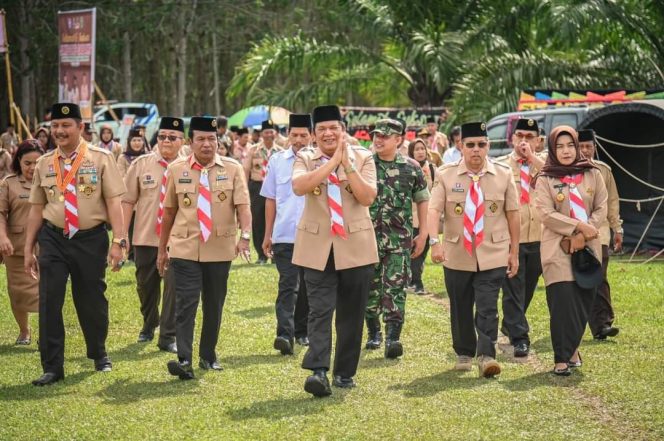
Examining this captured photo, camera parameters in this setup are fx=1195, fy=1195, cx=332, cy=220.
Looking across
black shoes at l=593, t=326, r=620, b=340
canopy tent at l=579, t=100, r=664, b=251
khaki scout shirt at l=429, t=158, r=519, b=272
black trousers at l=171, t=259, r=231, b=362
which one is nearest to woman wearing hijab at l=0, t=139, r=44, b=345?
black trousers at l=171, t=259, r=231, b=362

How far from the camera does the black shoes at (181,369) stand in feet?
30.7

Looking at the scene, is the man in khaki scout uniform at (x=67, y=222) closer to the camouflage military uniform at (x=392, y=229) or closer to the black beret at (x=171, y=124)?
the black beret at (x=171, y=124)

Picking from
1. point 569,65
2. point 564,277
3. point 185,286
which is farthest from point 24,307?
point 569,65

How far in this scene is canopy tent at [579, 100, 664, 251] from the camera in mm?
18750

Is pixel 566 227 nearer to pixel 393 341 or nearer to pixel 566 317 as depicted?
pixel 566 317

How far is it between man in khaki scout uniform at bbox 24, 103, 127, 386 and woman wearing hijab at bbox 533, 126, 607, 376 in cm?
344

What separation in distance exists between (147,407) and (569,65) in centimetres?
1993

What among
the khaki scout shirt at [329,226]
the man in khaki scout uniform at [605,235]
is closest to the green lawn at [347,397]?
the man in khaki scout uniform at [605,235]

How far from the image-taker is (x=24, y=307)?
37.5ft

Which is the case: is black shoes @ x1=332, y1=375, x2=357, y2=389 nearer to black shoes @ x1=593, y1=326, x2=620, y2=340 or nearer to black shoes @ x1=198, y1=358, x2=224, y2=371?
black shoes @ x1=198, y1=358, x2=224, y2=371

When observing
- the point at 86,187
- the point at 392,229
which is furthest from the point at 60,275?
the point at 392,229

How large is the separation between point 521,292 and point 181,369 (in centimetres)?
330

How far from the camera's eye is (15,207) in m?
11.2

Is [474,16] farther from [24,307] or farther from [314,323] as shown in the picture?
[314,323]
